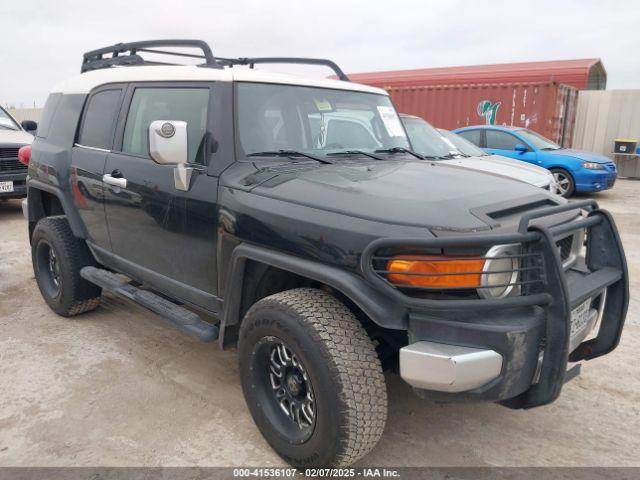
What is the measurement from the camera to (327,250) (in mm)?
2338

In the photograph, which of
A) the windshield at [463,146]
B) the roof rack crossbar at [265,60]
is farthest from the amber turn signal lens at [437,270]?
the windshield at [463,146]

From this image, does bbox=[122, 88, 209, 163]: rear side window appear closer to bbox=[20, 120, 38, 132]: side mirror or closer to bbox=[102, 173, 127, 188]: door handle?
bbox=[102, 173, 127, 188]: door handle

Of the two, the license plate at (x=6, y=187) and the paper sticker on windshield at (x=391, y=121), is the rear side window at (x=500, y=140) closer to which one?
the paper sticker on windshield at (x=391, y=121)

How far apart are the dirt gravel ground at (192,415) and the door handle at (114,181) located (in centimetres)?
125

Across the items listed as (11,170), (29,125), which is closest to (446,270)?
(11,170)

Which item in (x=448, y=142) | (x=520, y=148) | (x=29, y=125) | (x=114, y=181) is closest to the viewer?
(x=114, y=181)

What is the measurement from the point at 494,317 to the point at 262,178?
1.34m

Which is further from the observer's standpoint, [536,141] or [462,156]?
[536,141]

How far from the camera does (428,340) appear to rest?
218 centimetres

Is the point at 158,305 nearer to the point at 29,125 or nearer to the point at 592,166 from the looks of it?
the point at 29,125

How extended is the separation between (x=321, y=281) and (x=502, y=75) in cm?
1506

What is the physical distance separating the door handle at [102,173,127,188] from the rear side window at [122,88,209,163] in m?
0.20

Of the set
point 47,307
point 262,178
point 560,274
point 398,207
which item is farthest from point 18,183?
point 560,274

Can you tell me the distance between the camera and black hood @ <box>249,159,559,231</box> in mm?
2299
